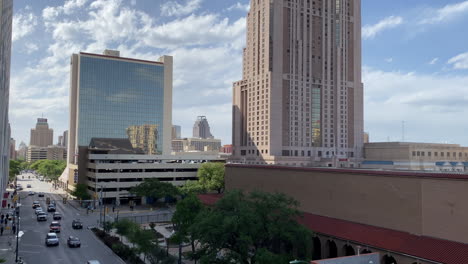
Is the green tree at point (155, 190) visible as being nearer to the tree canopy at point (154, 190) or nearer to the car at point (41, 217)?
the tree canopy at point (154, 190)

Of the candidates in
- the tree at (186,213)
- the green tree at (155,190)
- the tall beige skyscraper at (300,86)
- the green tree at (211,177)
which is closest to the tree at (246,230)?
the tree at (186,213)

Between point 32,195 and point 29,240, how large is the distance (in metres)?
77.0

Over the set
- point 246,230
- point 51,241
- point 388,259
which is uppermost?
point 246,230

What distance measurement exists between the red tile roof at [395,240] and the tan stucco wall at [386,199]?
89 cm

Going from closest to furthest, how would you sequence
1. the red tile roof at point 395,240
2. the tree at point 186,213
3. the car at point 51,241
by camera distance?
the red tile roof at point 395,240 → the tree at point 186,213 → the car at point 51,241

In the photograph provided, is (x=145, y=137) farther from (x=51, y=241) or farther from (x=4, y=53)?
(x=4, y=53)

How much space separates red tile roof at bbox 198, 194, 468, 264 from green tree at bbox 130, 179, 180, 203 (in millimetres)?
56940

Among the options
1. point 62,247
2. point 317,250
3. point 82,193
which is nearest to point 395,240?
point 317,250

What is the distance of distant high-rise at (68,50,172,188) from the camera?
17438 centimetres

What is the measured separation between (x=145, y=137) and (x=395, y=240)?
524ft

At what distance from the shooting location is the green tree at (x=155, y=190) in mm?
99250

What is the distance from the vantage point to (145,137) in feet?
612

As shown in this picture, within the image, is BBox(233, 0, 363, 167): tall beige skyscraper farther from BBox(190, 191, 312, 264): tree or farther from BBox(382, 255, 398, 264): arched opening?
BBox(382, 255, 398, 264): arched opening

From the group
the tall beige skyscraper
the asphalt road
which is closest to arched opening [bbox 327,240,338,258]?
the asphalt road
